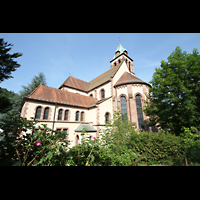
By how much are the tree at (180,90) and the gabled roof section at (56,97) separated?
1138 cm

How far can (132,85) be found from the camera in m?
16.2

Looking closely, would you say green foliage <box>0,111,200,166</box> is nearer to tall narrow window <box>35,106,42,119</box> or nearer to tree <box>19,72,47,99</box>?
tall narrow window <box>35,106,42,119</box>

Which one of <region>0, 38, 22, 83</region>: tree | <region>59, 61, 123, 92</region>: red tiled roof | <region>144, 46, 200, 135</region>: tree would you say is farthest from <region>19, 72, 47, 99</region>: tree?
<region>144, 46, 200, 135</region>: tree

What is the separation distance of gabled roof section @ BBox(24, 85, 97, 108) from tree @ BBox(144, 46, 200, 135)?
1138 cm

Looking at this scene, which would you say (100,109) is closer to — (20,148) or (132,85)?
(132,85)

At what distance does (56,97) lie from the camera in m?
14.1

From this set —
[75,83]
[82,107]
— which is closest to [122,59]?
[75,83]

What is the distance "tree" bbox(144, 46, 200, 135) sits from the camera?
754cm

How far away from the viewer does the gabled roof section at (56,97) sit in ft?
41.2

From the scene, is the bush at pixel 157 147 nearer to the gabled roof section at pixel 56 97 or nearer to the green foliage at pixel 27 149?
the green foliage at pixel 27 149

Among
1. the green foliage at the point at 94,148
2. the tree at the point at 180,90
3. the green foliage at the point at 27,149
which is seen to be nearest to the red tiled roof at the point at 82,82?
the tree at the point at 180,90

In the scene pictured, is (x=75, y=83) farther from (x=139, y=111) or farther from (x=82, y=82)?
(x=139, y=111)
